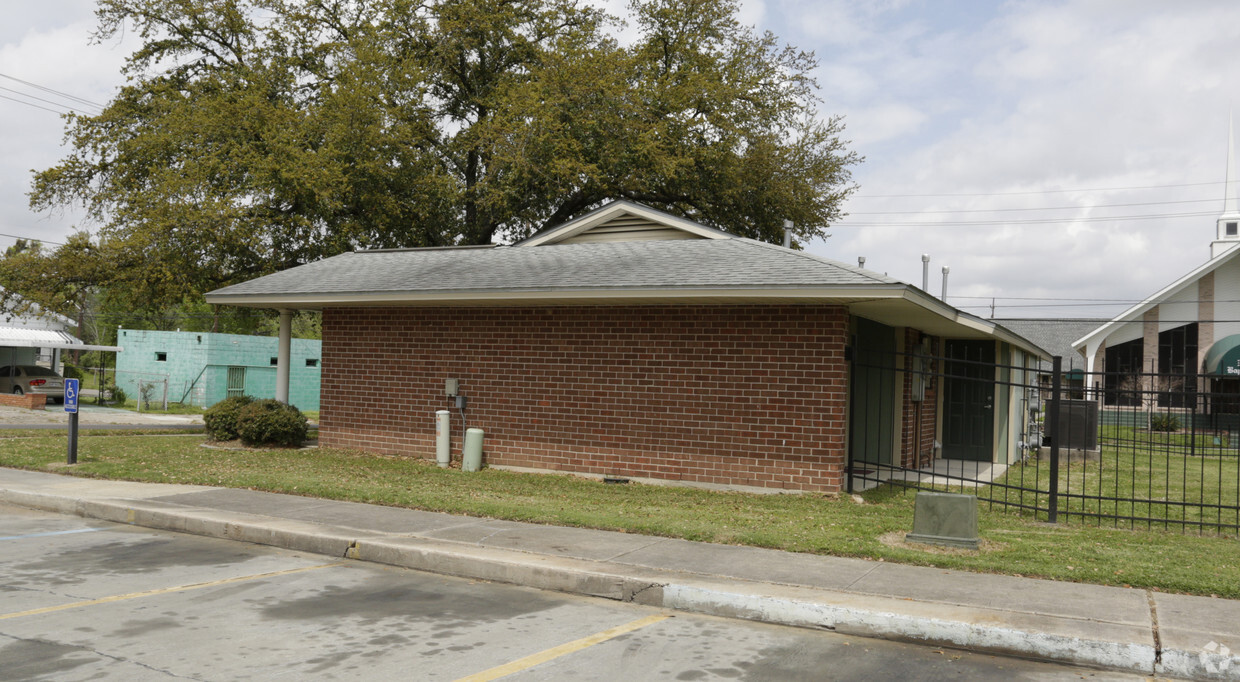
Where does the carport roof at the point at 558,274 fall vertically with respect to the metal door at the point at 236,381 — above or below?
above

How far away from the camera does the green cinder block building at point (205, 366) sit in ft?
126

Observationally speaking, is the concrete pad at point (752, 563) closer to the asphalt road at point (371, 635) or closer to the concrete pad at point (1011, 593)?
the concrete pad at point (1011, 593)

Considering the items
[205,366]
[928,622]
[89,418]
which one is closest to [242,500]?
[928,622]

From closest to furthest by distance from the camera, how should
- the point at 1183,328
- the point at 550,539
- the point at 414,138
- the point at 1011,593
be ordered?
1. the point at 1011,593
2. the point at 550,539
3. the point at 414,138
4. the point at 1183,328

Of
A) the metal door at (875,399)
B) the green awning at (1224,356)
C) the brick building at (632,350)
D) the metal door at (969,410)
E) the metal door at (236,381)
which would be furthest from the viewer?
the metal door at (236,381)

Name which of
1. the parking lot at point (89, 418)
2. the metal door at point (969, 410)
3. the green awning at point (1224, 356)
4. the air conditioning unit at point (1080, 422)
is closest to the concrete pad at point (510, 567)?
the air conditioning unit at point (1080, 422)

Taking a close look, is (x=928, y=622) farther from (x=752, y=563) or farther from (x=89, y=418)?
(x=89, y=418)

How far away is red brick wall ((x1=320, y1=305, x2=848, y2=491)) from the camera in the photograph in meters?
12.6

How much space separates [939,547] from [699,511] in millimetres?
2986

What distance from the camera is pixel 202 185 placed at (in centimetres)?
2450

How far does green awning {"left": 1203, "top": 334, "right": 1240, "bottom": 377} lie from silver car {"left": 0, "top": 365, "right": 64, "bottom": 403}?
40.0 metres

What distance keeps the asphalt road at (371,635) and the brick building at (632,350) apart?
5.24m

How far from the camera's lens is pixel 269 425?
56.6 ft

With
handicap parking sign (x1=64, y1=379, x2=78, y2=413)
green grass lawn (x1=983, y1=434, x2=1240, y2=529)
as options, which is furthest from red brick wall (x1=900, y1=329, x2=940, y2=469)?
handicap parking sign (x1=64, y1=379, x2=78, y2=413)
